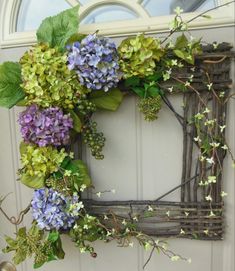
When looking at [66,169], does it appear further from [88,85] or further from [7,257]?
[7,257]

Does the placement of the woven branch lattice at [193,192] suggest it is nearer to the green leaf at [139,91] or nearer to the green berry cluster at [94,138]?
the green leaf at [139,91]

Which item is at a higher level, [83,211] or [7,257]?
[83,211]

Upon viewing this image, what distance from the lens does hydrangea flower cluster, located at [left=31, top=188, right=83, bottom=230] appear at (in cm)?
75

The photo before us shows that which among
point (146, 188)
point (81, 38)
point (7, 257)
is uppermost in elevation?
point (81, 38)

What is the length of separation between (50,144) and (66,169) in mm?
84

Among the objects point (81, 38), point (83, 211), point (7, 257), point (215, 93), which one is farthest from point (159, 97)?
point (7, 257)

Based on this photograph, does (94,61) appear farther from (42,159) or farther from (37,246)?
(37,246)

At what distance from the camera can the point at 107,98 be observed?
2.56 ft

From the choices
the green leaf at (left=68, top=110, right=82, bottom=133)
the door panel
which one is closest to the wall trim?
the door panel

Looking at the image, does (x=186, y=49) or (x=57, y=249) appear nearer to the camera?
(x=186, y=49)

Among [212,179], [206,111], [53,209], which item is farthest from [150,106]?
[53,209]

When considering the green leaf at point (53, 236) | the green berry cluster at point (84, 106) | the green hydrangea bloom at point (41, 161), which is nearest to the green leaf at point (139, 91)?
the green berry cluster at point (84, 106)

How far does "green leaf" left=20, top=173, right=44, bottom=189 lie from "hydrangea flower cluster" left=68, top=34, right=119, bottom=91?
295 millimetres

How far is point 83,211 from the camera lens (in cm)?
82
